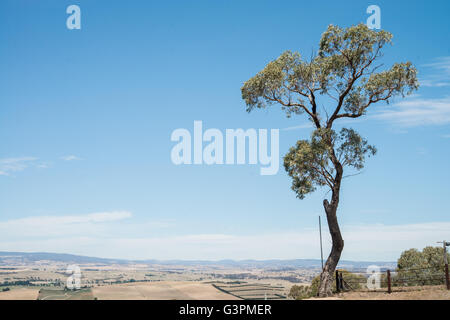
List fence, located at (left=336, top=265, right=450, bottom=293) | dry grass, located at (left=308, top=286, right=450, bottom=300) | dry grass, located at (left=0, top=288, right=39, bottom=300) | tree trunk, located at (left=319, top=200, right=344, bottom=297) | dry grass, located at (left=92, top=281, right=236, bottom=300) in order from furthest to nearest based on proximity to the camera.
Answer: dry grass, located at (left=0, top=288, right=39, bottom=300), dry grass, located at (left=92, top=281, right=236, bottom=300), tree trunk, located at (left=319, top=200, right=344, bottom=297), fence, located at (left=336, top=265, right=450, bottom=293), dry grass, located at (left=308, top=286, right=450, bottom=300)

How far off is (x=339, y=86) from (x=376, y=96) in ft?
8.43

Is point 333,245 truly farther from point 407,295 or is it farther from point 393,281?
point 393,281

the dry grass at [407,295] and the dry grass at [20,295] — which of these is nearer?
the dry grass at [407,295]

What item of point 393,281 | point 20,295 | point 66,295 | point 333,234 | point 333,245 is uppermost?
point 333,234

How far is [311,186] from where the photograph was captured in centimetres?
2855

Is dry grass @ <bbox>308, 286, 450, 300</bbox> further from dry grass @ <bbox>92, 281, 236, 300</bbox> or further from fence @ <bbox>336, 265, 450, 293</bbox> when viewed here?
dry grass @ <bbox>92, 281, 236, 300</bbox>

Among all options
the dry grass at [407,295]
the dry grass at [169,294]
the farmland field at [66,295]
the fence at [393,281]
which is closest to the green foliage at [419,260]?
the fence at [393,281]

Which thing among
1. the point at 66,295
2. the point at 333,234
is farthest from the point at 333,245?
the point at 66,295

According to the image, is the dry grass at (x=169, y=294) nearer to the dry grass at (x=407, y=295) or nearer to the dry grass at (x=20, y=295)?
the dry grass at (x=20, y=295)

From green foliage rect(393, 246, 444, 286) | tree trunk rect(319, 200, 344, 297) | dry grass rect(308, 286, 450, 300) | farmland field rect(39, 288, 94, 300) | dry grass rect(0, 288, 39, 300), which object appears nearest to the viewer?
dry grass rect(308, 286, 450, 300)

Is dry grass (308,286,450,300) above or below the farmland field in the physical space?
above

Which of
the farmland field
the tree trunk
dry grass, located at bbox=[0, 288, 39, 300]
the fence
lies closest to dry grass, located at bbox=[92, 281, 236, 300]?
the farmland field
